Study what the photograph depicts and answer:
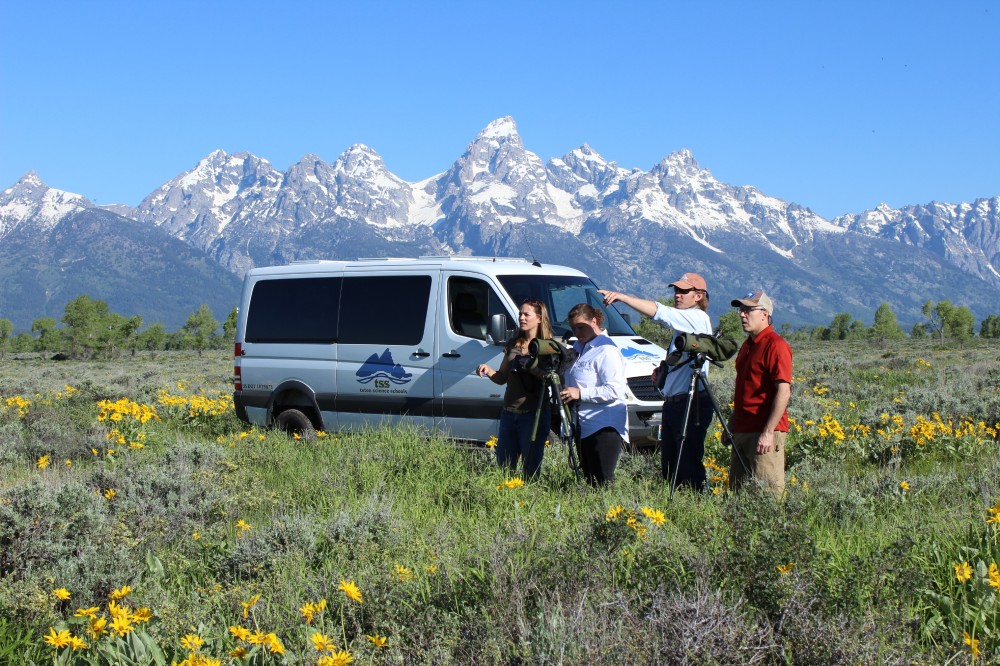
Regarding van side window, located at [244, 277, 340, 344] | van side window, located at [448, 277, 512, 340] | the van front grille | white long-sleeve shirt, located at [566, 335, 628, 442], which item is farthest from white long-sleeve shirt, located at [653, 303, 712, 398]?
van side window, located at [244, 277, 340, 344]

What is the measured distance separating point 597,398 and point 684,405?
616 mm

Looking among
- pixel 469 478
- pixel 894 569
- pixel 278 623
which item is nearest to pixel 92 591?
pixel 278 623

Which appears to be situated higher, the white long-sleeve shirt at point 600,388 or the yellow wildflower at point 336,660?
the white long-sleeve shirt at point 600,388

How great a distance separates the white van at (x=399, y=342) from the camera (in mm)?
8469

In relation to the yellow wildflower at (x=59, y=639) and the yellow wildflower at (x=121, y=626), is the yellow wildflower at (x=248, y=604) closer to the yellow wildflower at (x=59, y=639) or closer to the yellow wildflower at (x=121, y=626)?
the yellow wildflower at (x=121, y=626)

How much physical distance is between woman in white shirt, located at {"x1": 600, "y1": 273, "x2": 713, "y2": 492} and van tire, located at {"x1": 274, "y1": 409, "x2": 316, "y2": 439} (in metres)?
4.53

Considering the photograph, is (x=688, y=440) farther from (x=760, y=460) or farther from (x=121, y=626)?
(x=121, y=626)

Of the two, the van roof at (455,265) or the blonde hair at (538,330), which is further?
the van roof at (455,265)

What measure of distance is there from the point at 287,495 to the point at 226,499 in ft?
1.42

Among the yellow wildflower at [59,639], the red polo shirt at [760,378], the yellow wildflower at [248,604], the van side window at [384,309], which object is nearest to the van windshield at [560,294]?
the van side window at [384,309]

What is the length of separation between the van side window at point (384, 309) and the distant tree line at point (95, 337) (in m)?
76.4

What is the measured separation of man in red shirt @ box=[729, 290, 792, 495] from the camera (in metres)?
5.29

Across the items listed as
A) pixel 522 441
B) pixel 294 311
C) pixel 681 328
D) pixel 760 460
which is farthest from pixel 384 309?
pixel 760 460

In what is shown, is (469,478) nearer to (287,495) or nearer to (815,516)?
(287,495)
